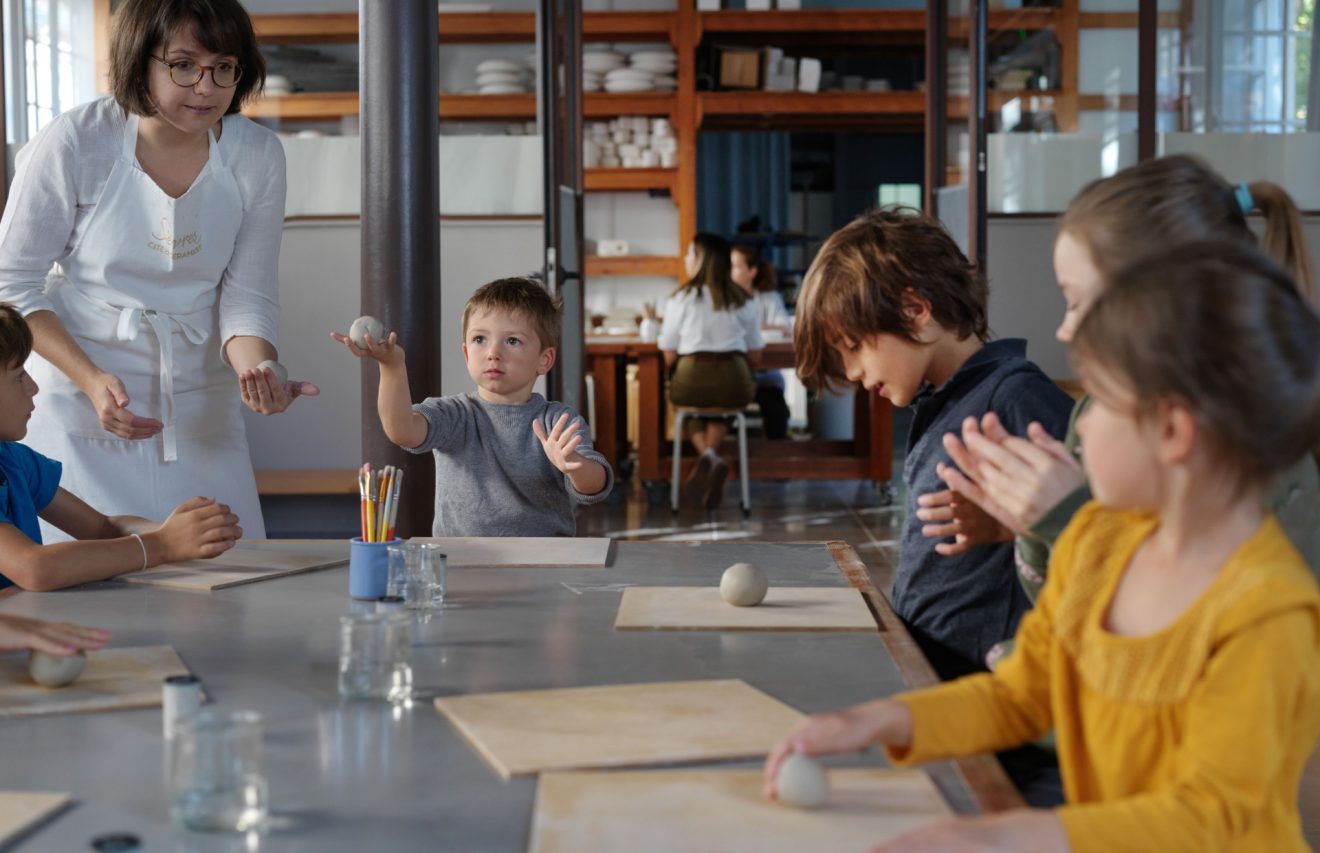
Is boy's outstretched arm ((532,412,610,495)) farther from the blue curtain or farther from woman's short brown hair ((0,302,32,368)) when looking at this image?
the blue curtain

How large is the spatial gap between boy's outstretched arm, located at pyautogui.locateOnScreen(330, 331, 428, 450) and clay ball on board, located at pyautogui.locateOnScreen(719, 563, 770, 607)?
30.5 inches

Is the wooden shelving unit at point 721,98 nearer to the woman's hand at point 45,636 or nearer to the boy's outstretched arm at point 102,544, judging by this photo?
the boy's outstretched arm at point 102,544

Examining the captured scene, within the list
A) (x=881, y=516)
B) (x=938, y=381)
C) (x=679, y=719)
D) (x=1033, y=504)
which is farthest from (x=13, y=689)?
(x=881, y=516)

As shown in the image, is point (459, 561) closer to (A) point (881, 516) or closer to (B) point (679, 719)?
(B) point (679, 719)

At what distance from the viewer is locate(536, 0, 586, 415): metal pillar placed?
14.3ft

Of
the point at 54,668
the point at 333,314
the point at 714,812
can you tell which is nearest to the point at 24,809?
the point at 54,668

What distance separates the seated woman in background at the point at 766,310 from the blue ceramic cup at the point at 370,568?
5.91 metres

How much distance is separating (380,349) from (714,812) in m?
1.33

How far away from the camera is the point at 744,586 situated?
4.77 ft

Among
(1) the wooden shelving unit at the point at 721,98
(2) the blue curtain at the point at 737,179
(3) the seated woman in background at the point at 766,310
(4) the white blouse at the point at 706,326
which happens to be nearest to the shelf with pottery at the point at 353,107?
(4) the white blouse at the point at 706,326

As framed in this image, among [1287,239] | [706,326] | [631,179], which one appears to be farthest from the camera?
[631,179]

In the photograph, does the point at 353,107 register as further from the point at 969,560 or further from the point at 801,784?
the point at 801,784

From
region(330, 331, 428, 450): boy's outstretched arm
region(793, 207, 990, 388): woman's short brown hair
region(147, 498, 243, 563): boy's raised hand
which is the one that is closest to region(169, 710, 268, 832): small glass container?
region(147, 498, 243, 563): boy's raised hand

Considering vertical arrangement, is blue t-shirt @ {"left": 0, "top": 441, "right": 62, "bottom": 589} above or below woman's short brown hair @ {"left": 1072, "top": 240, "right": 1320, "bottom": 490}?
below
